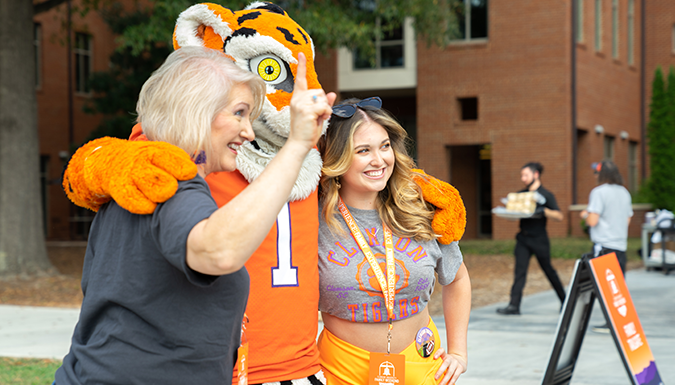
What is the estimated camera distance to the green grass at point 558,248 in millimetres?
16933

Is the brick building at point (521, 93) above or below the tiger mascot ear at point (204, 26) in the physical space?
above

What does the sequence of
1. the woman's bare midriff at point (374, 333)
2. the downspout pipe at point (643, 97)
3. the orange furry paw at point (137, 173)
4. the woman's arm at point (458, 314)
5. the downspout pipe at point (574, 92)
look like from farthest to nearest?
1. the downspout pipe at point (643, 97)
2. the downspout pipe at point (574, 92)
3. the woman's arm at point (458, 314)
4. the woman's bare midriff at point (374, 333)
5. the orange furry paw at point (137, 173)

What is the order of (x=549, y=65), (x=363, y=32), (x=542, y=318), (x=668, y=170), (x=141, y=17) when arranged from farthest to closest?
(x=668, y=170)
(x=549, y=65)
(x=141, y=17)
(x=363, y=32)
(x=542, y=318)

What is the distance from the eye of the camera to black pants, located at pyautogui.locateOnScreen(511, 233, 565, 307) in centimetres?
866

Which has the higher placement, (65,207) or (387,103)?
(387,103)

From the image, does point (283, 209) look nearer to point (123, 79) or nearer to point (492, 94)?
point (123, 79)

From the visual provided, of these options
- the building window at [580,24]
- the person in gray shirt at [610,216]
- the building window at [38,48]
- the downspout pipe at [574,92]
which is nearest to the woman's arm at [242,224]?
the person in gray shirt at [610,216]

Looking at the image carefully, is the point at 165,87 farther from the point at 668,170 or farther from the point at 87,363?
the point at 668,170

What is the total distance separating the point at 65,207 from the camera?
2464 centimetres

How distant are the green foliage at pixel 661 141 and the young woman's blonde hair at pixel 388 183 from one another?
2265 cm

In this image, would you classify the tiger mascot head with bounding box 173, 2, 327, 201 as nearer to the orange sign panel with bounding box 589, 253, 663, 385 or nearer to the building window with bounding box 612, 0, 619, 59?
the orange sign panel with bounding box 589, 253, 663, 385

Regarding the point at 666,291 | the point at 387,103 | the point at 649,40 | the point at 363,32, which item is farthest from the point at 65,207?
the point at 649,40

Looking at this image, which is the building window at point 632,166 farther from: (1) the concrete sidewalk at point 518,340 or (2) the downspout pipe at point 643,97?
(1) the concrete sidewalk at point 518,340

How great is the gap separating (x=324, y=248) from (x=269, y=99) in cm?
58
